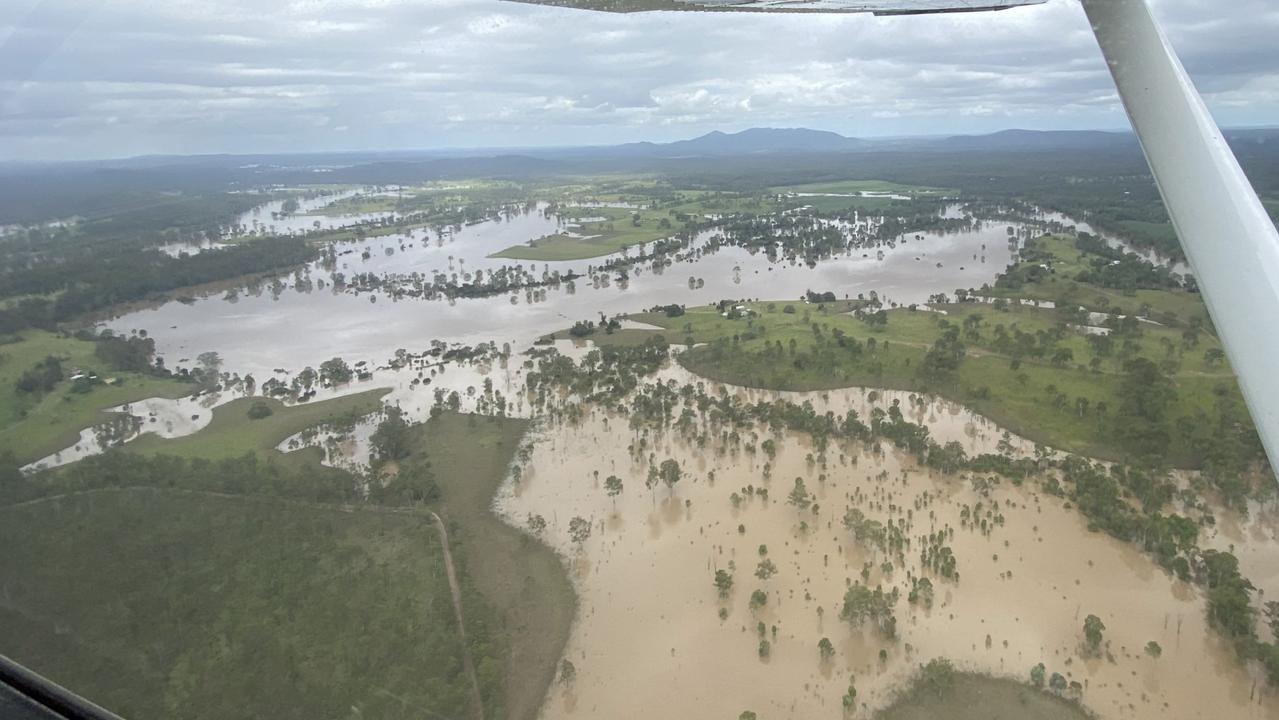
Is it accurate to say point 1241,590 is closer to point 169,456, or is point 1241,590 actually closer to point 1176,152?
point 1176,152

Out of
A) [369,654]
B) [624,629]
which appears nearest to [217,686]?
[369,654]

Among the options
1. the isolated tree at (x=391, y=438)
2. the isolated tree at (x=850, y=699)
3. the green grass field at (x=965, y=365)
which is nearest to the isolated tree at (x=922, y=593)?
the isolated tree at (x=850, y=699)

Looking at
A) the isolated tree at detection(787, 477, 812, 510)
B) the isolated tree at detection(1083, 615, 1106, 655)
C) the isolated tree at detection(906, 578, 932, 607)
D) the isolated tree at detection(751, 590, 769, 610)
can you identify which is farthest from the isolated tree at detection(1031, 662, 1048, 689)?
the isolated tree at detection(787, 477, 812, 510)

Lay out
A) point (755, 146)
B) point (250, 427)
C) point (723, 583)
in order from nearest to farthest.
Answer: point (723, 583)
point (250, 427)
point (755, 146)

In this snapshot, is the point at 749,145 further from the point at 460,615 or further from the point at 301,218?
the point at 460,615

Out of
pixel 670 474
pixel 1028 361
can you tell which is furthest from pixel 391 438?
pixel 1028 361
